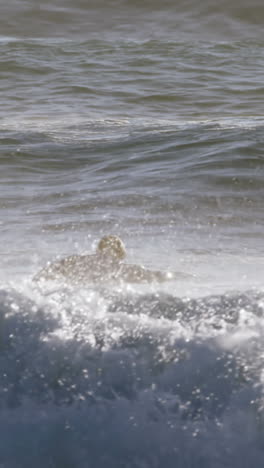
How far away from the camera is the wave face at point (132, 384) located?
2023 mm

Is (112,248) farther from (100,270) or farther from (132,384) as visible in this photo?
(132,384)

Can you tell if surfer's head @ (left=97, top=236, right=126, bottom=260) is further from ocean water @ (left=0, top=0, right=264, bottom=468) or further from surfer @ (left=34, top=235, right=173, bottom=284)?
ocean water @ (left=0, top=0, right=264, bottom=468)

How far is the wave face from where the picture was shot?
2.02 metres

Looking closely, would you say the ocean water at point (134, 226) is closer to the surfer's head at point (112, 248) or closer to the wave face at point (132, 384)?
the wave face at point (132, 384)

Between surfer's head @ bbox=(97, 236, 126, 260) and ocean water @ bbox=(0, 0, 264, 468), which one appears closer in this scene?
ocean water @ bbox=(0, 0, 264, 468)

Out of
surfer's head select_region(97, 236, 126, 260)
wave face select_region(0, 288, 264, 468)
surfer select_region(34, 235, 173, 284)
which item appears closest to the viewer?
wave face select_region(0, 288, 264, 468)

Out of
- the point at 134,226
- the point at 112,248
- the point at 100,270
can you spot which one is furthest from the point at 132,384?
the point at 134,226

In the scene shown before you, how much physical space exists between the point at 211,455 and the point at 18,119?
7144mm

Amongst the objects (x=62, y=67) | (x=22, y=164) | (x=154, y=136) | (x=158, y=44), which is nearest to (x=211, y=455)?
(x=22, y=164)

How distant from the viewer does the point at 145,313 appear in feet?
8.34

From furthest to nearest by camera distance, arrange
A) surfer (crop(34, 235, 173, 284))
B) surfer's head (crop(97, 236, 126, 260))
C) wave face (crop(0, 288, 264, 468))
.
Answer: surfer's head (crop(97, 236, 126, 260))
surfer (crop(34, 235, 173, 284))
wave face (crop(0, 288, 264, 468))

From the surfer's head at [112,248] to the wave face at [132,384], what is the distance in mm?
1200

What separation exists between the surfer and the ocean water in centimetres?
16

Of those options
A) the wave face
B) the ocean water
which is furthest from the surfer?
the wave face
